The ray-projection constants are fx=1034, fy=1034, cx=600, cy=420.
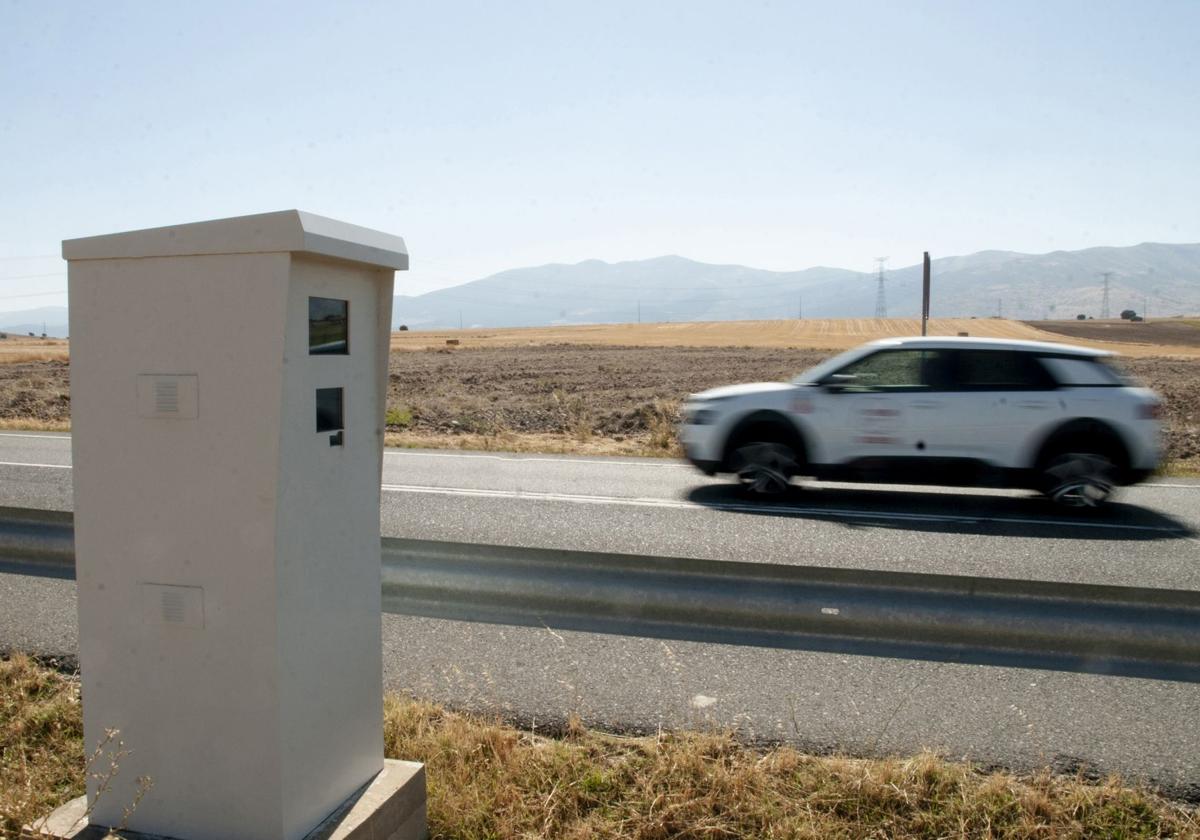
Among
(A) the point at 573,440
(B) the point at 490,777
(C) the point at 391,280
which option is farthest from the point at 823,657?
(A) the point at 573,440

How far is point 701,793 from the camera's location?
3.41 m

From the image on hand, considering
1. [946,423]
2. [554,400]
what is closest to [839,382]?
[946,423]

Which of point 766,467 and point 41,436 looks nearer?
point 766,467

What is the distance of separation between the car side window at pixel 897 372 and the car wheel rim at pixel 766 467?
3.01 feet

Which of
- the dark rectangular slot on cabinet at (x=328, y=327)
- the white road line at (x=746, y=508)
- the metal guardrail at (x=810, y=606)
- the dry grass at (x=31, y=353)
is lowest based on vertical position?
the dry grass at (x=31, y=353)

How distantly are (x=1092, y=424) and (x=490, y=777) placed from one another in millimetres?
7979

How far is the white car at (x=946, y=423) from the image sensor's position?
31.7 feet

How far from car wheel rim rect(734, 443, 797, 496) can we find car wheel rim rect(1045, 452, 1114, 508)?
2406 millimetres

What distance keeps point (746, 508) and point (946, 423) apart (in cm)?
219

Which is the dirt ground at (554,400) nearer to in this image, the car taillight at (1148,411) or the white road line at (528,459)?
the white road line at (528,459)

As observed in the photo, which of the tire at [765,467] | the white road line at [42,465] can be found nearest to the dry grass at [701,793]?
the tire at [765,467]

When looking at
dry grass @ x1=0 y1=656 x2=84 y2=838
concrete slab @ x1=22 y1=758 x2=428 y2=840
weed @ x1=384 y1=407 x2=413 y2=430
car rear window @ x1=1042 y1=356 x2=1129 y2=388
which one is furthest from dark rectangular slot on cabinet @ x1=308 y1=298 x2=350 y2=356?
weed @ x1=384 y1=407 x2=413 y2=430

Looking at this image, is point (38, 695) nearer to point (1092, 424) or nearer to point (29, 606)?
point (29, 606)

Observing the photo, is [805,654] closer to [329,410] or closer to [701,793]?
[701,793]
